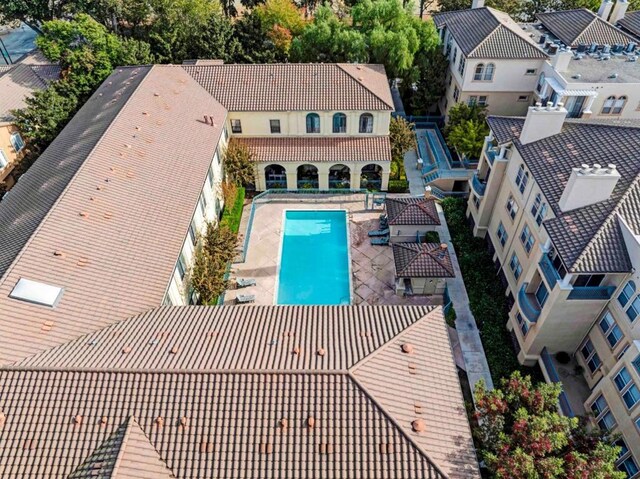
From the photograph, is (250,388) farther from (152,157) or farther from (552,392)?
(152,157)

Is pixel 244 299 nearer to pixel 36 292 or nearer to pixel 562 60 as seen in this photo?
pixel 36 292

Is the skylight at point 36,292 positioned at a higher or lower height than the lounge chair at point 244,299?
higher

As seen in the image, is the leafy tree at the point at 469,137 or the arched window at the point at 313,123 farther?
the leafy tree at the point at 469,137

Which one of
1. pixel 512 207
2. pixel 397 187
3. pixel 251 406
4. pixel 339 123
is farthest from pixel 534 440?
pixel 339 123

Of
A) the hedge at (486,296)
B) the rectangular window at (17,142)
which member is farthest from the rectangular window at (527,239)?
the rectangular window at (17,142)

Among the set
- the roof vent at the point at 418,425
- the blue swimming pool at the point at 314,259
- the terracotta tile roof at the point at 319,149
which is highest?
the roof vent at the point at 418,425

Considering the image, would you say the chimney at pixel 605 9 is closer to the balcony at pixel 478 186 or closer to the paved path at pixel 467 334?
the balcony at pixel 478 186

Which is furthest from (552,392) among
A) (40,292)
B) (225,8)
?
(225,8)
